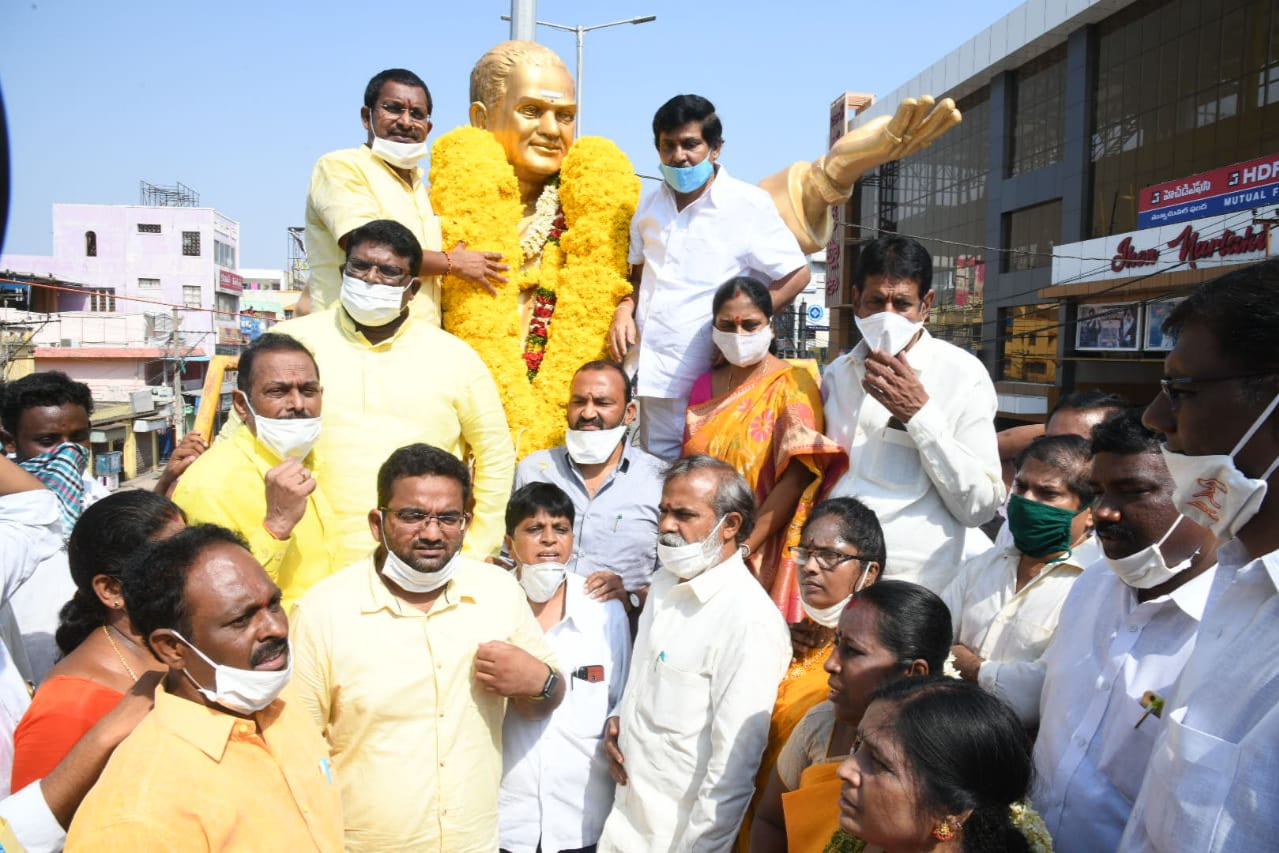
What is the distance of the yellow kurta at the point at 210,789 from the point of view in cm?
188

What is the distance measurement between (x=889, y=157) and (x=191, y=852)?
13.5 feet

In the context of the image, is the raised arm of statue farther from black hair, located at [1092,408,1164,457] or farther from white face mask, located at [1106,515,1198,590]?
white face mask, located at [1106,515,1198,590]

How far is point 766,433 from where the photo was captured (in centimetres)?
402

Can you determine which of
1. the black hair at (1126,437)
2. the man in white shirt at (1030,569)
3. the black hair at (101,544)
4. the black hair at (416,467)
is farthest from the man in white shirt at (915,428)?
the black hair at (101,544)

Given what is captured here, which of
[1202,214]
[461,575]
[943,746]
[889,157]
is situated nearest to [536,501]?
[461,575]

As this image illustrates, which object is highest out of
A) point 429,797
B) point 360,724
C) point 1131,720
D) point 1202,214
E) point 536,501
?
point 1202,214

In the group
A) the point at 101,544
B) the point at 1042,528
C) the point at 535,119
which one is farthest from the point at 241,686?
the point at 535,119

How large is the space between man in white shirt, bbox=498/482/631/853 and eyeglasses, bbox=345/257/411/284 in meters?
1.03

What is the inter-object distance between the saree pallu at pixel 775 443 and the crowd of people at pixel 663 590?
2 centimetres

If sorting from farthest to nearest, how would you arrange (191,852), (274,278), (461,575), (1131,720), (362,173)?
(274,278)
(362,173)
(461,575)
(1131,720)
(191,852)

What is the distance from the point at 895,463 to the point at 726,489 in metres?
0.80

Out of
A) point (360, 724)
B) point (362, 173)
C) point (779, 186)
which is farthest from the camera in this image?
point (779, 186)

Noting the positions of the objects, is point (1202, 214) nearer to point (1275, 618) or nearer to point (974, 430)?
point (974, 430)

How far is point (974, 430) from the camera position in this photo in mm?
3572
